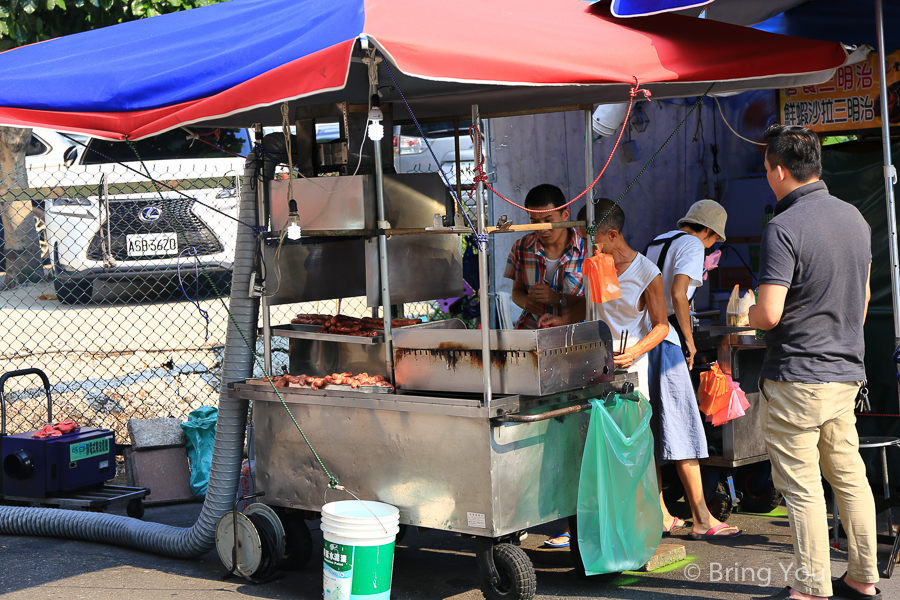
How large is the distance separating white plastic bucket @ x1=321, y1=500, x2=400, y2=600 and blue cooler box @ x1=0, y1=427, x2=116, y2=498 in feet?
8.11

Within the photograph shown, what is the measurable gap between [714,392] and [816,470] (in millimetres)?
1397

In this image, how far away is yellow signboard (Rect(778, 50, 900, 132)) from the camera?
5438 mm

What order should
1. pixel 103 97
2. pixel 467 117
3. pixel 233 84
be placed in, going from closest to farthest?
pixel 233 84 → pixel 103 97 → pixel 467 117

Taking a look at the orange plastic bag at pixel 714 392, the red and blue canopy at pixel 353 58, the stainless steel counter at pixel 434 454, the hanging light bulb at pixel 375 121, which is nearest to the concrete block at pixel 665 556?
the stainless steel counter at pixel 434 454

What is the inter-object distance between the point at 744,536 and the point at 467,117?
2.89 meters

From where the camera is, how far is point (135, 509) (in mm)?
5570

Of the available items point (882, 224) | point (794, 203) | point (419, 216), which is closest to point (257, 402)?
point (419, 216)

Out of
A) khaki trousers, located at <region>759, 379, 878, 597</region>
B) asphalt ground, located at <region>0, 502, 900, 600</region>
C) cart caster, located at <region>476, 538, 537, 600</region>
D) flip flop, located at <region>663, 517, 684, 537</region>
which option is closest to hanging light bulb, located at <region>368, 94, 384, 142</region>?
cart caster, located at <region>476, 538, 537, 600</region>

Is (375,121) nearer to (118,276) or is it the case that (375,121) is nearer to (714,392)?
(714,392)

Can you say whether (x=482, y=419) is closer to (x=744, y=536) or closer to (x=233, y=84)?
(x=233, y=84)

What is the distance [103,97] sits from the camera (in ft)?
12.2

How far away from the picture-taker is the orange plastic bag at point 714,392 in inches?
194

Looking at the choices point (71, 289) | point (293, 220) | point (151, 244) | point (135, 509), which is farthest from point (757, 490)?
point (71, 289)

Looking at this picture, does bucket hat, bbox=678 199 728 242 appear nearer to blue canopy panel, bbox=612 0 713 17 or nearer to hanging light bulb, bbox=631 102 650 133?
blue canopy panel, bbox=612 0 713 17
